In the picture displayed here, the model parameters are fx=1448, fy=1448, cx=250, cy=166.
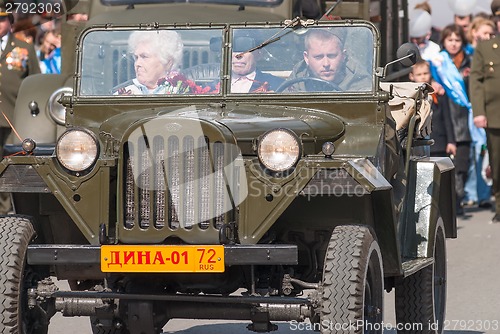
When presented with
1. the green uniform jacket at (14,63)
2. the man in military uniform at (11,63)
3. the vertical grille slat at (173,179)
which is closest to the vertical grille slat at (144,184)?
the vertical grille slat at (173,179)

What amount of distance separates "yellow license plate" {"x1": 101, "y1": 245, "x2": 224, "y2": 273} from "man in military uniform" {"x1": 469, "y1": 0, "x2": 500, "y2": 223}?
9549 millimetres

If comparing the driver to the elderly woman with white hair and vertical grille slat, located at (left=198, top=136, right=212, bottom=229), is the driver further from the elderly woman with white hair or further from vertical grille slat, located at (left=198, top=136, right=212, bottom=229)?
vertical grille slat, located at (left=198, top=136, right=212, bottom=229)

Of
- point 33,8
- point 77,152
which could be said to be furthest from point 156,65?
point 33,8

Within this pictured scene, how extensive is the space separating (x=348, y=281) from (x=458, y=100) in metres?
10.9

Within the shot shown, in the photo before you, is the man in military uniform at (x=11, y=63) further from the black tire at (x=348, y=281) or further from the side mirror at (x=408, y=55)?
the black tire at (x=348, y=281)

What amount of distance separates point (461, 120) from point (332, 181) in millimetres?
10523

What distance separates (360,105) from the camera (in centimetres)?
853

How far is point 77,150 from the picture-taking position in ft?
24.7

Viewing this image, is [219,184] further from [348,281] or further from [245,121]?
[348,281]

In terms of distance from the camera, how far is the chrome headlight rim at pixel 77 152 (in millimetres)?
7500

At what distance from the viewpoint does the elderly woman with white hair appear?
882 centimetres

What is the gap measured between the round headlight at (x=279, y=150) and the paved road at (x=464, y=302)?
2705 millimetres

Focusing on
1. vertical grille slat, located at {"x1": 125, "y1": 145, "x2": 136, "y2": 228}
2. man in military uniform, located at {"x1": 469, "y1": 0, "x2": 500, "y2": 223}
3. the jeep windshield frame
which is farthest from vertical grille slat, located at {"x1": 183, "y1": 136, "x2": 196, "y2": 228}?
man in military uniform, located at {"x1": 469, "y1": 0, "x2": 500, "y2": 223}

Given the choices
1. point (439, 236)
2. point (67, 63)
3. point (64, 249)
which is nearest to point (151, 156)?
point (64, 249)
